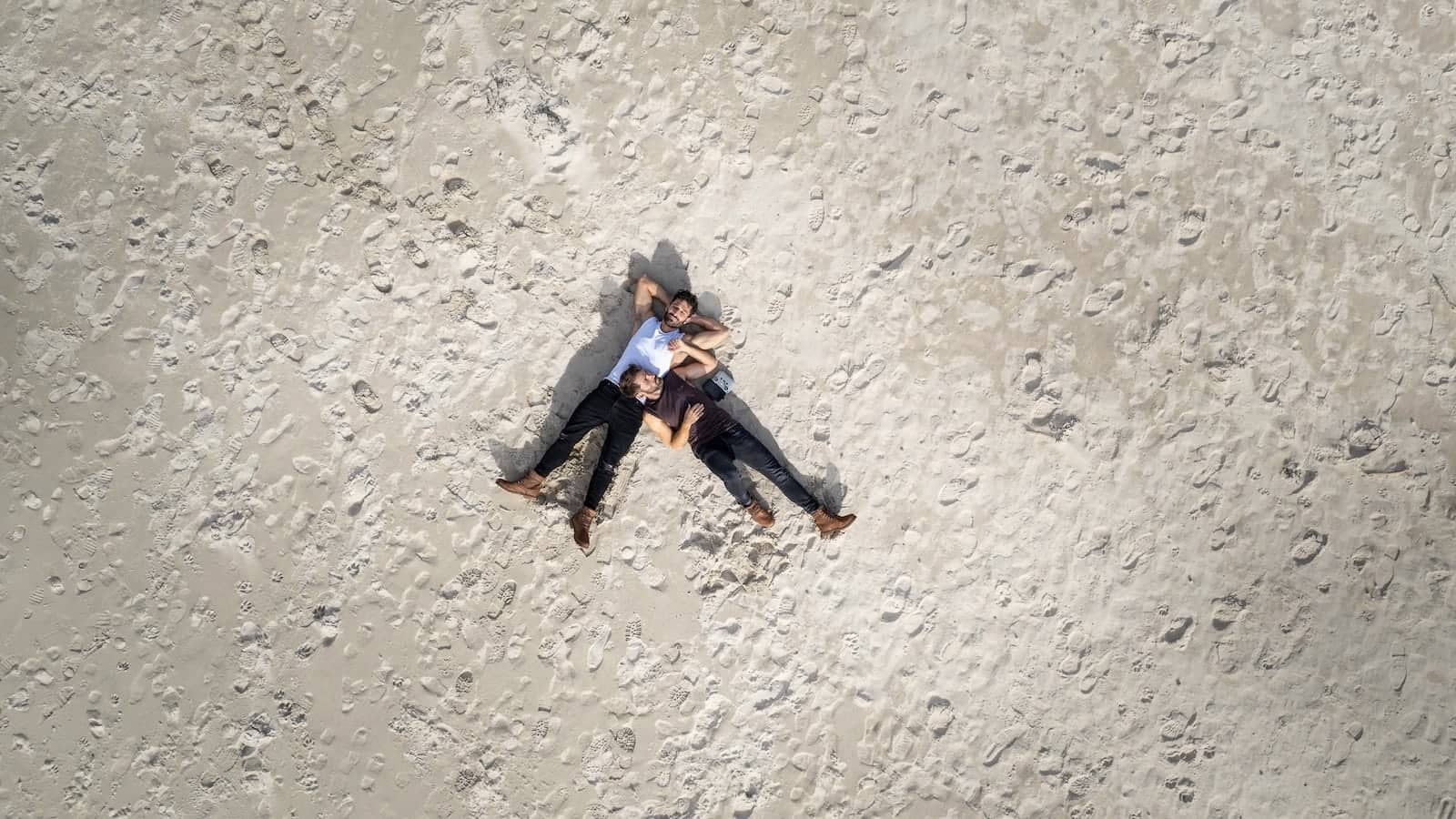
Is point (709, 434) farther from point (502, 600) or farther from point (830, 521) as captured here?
point (502, 600)

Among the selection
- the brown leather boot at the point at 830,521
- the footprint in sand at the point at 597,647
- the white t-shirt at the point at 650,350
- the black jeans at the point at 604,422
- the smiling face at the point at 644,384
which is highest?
the white t-shirt at the point at 650,350

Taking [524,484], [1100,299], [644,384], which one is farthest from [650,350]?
[1100,299]

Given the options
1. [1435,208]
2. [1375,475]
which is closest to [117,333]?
[1375,475]

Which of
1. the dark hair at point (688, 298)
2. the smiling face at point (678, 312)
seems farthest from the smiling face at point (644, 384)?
the dark hair at point (688, 298)

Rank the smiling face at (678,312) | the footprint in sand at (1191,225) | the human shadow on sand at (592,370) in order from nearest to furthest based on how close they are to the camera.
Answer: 1. the smiling face at (678,312)
2. the human shadow on sand at (592,370)
3. the footprint in sand at (1191,225)

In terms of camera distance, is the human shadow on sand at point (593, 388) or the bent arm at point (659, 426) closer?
the bent arm at point (659, 426)

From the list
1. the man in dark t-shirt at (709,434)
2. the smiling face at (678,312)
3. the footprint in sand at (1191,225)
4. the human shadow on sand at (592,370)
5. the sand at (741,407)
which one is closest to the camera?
the smiling face at (678,312)

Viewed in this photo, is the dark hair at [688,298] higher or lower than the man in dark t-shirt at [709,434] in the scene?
higher

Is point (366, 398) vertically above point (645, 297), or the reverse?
point (366, 398)

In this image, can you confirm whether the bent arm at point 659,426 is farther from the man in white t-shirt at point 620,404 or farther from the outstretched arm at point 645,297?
the outstretched arm at point 645,297
